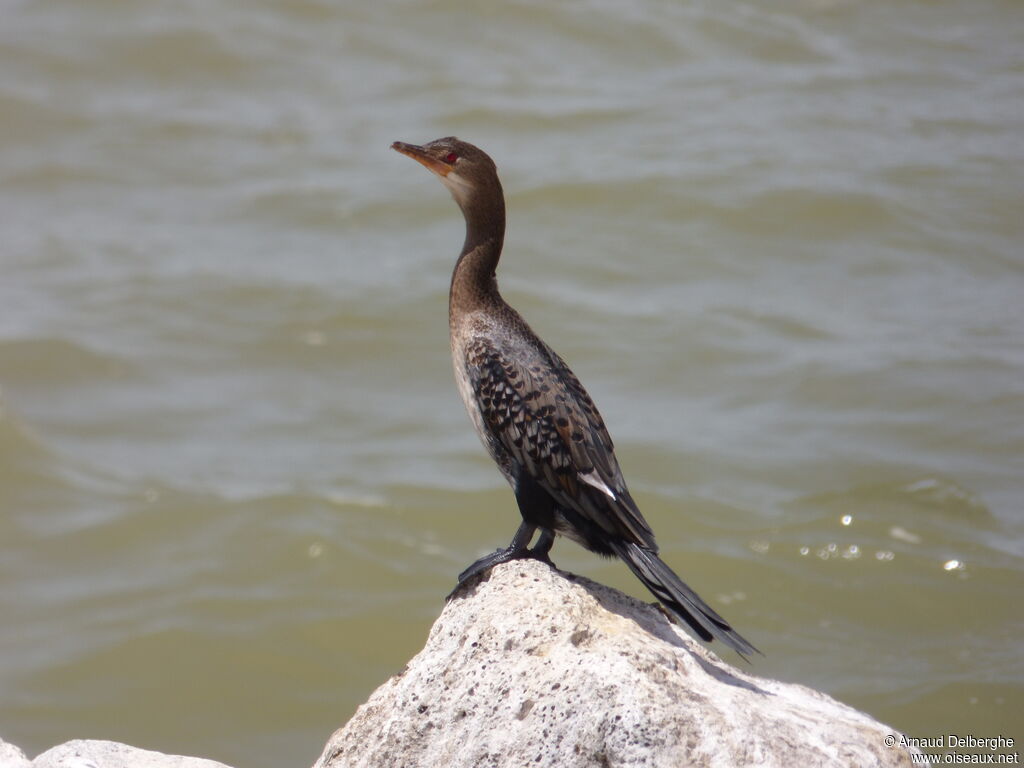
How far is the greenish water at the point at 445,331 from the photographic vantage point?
8547 millimetres

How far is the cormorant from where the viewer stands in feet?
15.0

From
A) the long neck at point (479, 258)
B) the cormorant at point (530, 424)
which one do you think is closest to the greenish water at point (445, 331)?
the cormorant at point (530, 424)

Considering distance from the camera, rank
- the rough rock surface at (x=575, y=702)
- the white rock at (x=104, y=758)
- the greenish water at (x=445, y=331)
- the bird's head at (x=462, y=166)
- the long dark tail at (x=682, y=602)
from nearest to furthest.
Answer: the rough rock surface at (x=575, y=702), the long dark tail at (x=682, y=602), the white rock at (x=104, y=758), the bird's head at (x=462, y=166), the greenish water at (x=445, y=331)

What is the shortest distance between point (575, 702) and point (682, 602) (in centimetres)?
64

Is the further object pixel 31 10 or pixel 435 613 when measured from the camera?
pixel 31 10

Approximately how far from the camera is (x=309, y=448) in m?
10.7

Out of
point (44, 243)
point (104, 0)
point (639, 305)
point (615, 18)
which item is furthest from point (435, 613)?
point (104, 0)

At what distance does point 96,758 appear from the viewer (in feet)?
15.0

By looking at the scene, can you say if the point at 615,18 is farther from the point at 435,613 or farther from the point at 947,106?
the point at 435,613

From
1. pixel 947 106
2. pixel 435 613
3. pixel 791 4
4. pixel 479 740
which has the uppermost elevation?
pixel 791 4

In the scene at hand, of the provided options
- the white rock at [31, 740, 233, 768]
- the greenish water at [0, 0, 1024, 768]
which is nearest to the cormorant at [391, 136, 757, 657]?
the white rock at [31, 740, 233, 768]

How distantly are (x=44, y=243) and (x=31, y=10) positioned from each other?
15.5ft

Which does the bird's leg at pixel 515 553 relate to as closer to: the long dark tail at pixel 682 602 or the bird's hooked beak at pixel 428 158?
the long dark tail at pixel 682 602

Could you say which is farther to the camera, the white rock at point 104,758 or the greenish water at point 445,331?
the greenish water at point 445,331
